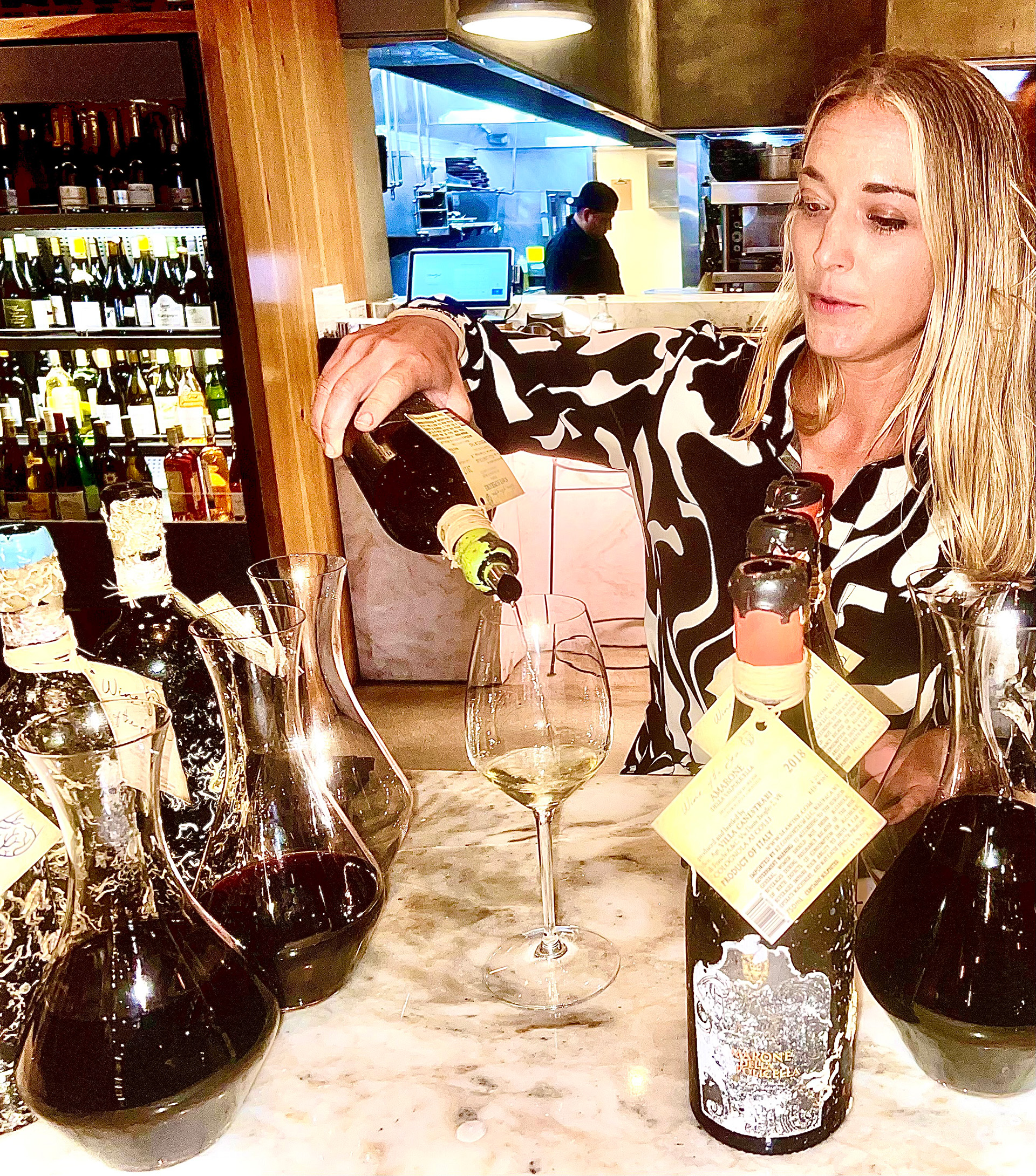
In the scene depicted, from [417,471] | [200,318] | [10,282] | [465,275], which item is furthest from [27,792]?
[465,275]

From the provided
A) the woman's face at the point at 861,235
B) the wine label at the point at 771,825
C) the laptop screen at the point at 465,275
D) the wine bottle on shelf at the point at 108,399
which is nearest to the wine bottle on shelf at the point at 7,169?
the wine bottle on shelf at the point at 108,399

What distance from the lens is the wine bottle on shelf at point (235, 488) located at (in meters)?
3.34

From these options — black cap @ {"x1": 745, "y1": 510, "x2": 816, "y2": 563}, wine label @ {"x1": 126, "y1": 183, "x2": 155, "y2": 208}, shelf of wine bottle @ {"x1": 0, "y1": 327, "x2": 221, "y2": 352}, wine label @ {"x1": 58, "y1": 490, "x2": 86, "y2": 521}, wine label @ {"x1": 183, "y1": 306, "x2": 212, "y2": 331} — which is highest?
wine label @ {"x1": 126, "y1": 183, "x2": 155, "y2": 208}

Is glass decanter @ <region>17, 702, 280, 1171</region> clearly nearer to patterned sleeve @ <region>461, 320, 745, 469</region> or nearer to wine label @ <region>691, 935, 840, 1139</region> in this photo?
wine label @ <region>691, 935, 840, 1139</region>

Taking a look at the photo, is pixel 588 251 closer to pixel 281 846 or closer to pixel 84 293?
pixel 84 293

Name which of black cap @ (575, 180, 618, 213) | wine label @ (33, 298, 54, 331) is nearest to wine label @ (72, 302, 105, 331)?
wine label @ (33, 298, 54, 331)

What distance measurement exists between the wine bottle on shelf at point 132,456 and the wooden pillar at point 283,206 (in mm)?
520

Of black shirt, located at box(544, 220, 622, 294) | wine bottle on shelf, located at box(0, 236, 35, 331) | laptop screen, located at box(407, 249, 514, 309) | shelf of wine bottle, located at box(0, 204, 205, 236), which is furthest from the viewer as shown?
black shirt, located at box(544, 220, 622, 294)

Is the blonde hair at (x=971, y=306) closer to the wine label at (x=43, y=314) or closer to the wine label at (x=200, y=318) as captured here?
the wine label at (x=200, y=318)

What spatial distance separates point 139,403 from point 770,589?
→ 3290mm

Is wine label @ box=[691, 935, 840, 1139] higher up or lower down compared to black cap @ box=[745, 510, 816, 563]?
lower down

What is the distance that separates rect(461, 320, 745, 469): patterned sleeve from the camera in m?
1.38

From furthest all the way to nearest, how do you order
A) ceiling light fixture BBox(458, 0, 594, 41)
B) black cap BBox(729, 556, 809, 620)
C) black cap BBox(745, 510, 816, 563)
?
ceiling light fixture BBox(458, 0, 594, 41)
black cap BBox(745, 510, 816, 563)
black cap BBox(729, 556, 809, 620)

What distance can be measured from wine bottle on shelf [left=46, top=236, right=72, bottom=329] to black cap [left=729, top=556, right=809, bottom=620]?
3251 millimetres
